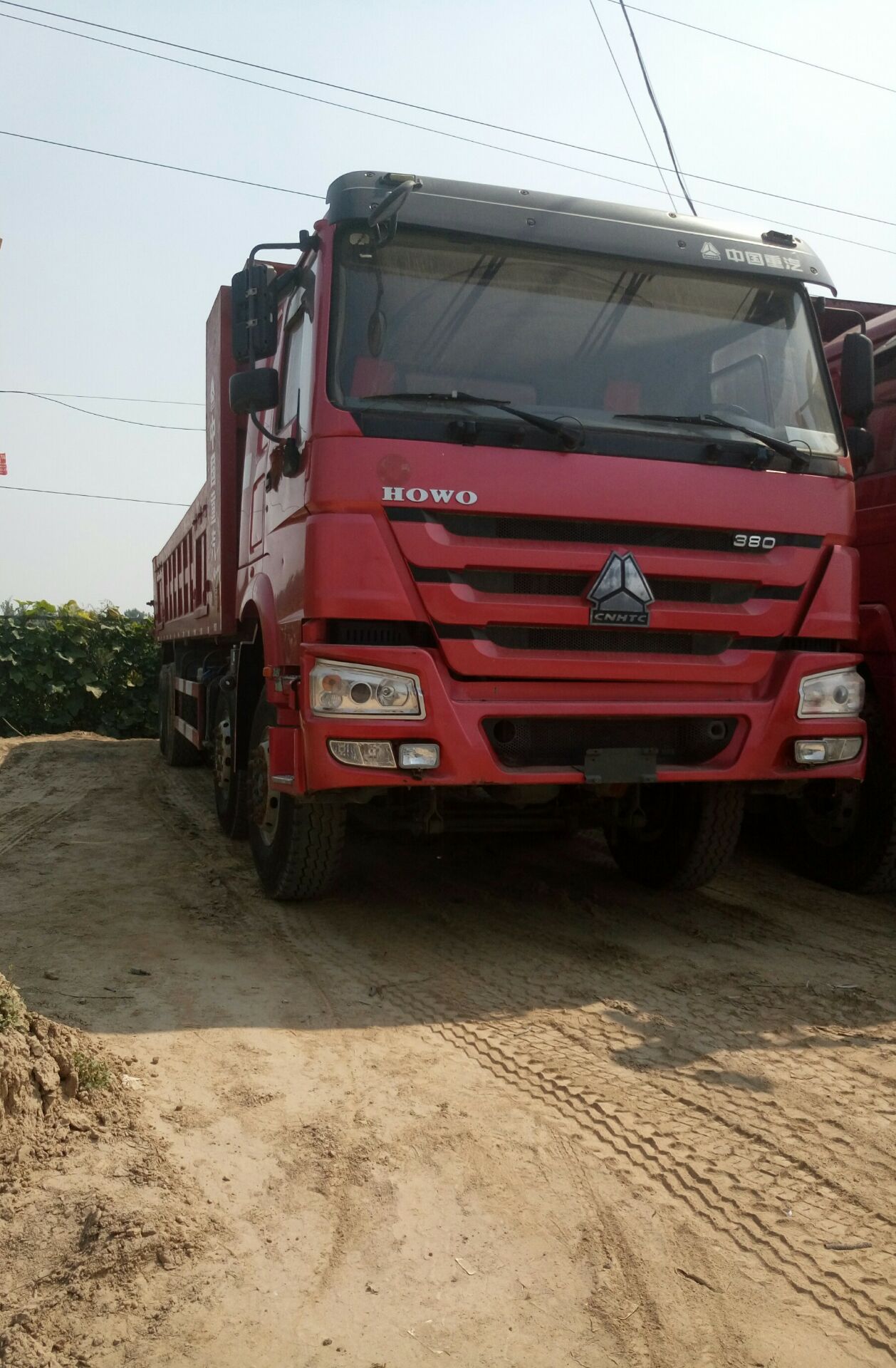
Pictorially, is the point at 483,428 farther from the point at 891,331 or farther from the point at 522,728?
the point at 891,331

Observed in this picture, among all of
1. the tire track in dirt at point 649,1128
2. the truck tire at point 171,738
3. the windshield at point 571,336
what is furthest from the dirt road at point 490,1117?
the truck tire at point 171,738

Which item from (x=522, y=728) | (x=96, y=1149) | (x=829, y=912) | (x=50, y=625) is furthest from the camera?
(x=50, y=625)

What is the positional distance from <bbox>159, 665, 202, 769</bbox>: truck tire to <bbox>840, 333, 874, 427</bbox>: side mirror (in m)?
6.94

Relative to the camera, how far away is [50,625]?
54.0 feet

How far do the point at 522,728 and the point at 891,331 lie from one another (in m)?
3.22

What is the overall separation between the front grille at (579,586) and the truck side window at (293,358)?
1036mm

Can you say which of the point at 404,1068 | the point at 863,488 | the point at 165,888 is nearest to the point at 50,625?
the point at 165,888

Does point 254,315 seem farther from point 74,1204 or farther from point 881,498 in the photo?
point 74,1204

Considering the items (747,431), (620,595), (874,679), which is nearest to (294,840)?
(620,595)

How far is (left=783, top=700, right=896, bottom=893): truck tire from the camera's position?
5398 mm

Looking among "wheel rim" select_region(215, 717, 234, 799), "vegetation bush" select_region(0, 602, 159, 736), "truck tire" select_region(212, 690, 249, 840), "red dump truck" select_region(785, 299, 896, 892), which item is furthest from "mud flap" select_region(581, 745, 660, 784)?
"vegetation bush" select_region(0, 602, 159, 736)

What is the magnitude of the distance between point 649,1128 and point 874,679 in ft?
10.7

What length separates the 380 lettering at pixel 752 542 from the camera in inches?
173

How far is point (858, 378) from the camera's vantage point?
16.2 ft
